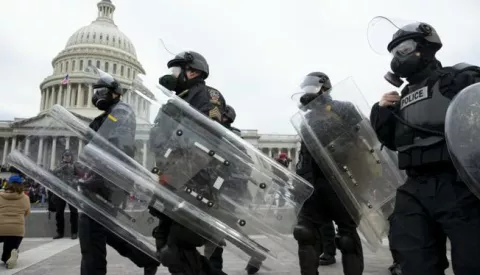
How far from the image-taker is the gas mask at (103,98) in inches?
152

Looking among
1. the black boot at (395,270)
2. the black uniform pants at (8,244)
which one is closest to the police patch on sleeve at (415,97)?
the black boot at (395,270)

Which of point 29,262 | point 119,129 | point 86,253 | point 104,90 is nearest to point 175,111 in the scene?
point 119,129

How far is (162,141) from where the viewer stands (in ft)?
9.91

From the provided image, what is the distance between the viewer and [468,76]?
7.72ft

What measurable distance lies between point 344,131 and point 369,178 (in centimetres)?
44

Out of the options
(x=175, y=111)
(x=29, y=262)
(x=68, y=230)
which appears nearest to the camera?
(x=175, y=111)

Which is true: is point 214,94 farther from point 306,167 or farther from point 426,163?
point 426,163

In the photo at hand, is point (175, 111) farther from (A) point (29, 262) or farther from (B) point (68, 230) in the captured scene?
(B) point (68, 230)

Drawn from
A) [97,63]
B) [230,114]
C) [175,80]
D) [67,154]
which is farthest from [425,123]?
[97,63]

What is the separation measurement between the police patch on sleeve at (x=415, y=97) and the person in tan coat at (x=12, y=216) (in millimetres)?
5005

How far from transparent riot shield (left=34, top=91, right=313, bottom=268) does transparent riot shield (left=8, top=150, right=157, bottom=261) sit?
0.59m

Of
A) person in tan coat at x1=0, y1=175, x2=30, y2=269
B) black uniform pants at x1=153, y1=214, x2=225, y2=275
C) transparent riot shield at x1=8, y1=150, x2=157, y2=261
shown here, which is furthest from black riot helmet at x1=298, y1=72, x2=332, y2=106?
person in tan coat at x1=0, y1=175, x2=30, y2=269

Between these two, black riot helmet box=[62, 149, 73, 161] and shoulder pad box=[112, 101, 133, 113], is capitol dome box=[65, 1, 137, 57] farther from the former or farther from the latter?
shoulder pad box=[112, 101, 133, 113]

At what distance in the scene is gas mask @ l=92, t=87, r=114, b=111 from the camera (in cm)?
386
